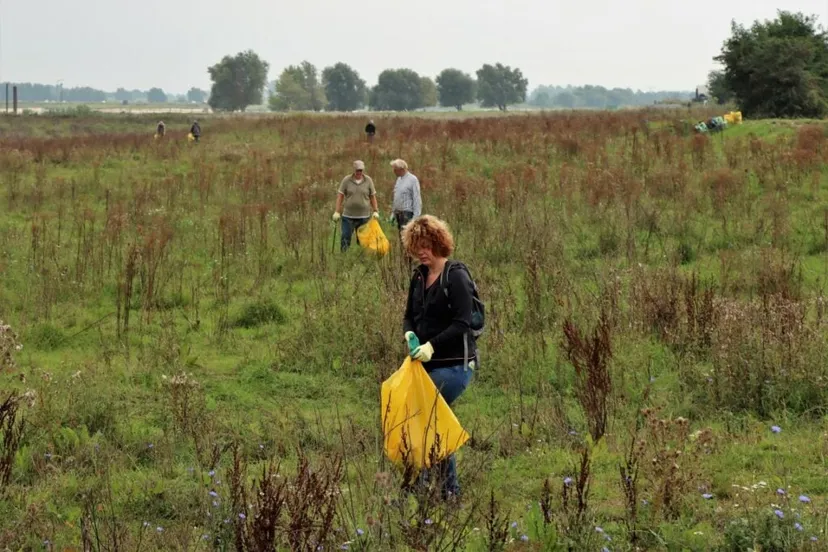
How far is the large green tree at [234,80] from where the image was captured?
130250 mm

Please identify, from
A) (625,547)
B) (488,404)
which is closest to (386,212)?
(488,404)

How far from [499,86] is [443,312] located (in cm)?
15259

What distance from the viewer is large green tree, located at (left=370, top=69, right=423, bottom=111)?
143 meters

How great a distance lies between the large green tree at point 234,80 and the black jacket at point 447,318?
13010 centimetres

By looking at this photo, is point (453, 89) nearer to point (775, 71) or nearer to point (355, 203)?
point (775, 71)

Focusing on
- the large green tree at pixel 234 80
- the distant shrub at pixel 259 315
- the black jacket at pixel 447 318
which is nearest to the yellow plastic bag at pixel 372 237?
the distant shrub at pixel 259 315

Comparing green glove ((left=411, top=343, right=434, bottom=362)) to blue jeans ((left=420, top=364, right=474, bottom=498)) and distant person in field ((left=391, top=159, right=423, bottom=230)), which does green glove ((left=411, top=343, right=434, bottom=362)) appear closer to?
blue jeans ((left=420, top=364, right=474, bottom=498))

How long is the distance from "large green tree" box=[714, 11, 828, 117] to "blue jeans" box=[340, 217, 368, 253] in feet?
71.8

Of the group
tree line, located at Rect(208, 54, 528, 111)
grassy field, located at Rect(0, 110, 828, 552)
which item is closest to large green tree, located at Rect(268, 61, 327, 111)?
tree line, located at Rect(208, 54, 528, 111)

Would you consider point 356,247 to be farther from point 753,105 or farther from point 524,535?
point 753,105

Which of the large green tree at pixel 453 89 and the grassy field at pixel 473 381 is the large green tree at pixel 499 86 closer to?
the large green tree at pixel 453 89

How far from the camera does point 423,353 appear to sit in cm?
496

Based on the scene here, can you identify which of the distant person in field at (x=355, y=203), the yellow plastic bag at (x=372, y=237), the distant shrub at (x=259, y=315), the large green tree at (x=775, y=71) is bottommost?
the distant shrub at (x=259, y=315)

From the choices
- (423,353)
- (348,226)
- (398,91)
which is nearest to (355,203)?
(348,226)
